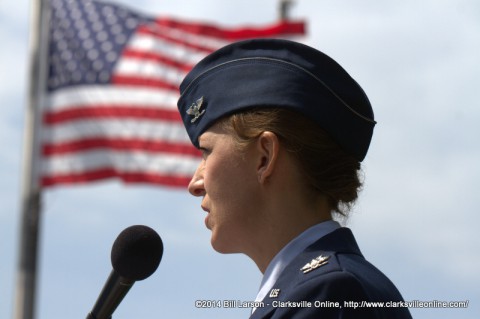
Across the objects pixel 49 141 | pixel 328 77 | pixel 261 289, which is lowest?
pixel 49 141

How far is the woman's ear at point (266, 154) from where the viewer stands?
3764 mm

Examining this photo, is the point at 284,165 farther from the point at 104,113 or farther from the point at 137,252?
the point at 104,113

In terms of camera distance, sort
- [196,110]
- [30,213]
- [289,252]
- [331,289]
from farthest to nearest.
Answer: [30,213] < [196,110] < [289,252] < [331,289]

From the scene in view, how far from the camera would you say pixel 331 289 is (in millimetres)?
3443

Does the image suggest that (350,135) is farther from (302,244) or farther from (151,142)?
(151,142)

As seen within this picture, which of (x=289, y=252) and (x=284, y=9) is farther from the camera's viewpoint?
(x=284, y=9)

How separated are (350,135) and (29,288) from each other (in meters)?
10.3

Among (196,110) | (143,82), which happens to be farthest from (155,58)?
(196,110)

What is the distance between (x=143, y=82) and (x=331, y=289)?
11390mm

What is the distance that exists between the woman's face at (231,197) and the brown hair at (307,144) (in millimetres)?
60

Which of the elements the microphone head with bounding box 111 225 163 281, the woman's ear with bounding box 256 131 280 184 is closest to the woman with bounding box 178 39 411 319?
the woman's ear with bounding box 256 131 280 184

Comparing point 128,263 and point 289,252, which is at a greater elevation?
point 289,252

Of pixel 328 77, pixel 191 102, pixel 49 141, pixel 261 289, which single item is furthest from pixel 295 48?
pixel 49 141

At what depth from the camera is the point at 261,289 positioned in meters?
3.71
